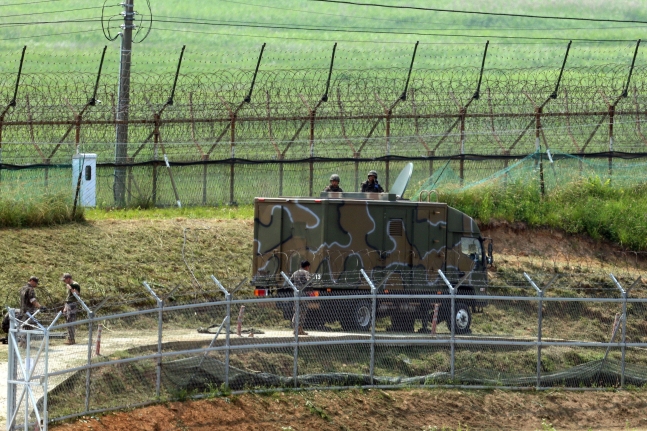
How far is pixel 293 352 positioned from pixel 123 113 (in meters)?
11.2

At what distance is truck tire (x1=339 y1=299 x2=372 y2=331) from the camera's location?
17188 millimetres

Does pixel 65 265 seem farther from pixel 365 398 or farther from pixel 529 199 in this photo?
pixel 529 199

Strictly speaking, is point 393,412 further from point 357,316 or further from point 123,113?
point 123,113

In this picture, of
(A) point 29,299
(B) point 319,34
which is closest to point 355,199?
(A) point 29,299

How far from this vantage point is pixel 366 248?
1853cm

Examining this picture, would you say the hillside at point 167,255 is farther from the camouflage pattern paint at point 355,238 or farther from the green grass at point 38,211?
the camouflage pattern paint at point 355,238

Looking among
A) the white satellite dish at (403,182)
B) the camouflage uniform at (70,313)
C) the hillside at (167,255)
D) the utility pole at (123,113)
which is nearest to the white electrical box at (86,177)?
the utility pole at (123,113)

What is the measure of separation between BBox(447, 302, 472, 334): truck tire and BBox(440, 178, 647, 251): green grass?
6267 millimetres

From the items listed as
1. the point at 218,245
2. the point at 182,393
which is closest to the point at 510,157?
the point at 218,245

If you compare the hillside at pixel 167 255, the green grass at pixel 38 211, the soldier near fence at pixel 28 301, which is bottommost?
the soldier near fence at pixel 28 301

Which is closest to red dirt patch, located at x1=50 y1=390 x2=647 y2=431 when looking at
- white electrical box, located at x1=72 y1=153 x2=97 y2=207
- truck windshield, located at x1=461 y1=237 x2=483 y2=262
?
truck windshield, located at x1=461 y1=237 x2=483 y2=262

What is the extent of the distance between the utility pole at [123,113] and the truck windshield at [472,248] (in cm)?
876

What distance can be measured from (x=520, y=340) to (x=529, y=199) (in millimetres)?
8443

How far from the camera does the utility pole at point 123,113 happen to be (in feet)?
81.3
